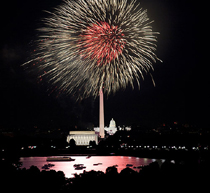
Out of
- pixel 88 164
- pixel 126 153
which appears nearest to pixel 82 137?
pixel 126 153

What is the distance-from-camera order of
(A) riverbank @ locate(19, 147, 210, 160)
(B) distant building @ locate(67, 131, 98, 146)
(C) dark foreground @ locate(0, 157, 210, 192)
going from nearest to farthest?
(C) dark foreground @ locate(0, 157, 210, 192) < (A) riverbank @ locate(19, 147, 210, 160) < (B) distant building @ locate(67, 131, 98, 146)

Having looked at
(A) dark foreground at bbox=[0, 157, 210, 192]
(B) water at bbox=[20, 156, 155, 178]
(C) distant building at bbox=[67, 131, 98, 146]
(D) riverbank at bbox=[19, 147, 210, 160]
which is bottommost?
(A) dark foreground at bbox=[0, 157, 210, 192]

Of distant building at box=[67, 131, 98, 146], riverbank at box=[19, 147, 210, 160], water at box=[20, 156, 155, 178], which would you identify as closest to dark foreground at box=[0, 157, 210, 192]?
water at box=[20, 156, 155, 178]

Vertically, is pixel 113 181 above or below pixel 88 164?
below

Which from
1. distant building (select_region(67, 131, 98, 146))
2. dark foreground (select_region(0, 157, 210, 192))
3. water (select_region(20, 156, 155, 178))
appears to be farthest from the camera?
distant building (select_region(67, 131, 98, 146))

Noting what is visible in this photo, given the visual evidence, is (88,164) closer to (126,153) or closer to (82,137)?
(126,153)

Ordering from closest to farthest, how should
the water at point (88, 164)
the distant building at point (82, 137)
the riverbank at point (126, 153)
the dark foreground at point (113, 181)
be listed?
the dark foreground at point (113, 181) < the water at point (88, 164) < the riverbank at point (126, 153) < the distant building at point (82, 137)

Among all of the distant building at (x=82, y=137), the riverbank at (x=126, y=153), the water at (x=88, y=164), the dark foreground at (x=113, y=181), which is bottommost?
the dark foreground at (x=113, y=181)

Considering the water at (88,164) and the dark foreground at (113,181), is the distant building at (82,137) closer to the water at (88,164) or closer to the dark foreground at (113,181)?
the water at (88,164)

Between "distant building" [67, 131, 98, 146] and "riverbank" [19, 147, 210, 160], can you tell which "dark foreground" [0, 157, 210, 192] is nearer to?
"riverbank" [19, 147, 210, 160]

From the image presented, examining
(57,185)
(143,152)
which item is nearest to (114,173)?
(57,185)

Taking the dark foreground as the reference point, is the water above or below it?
above

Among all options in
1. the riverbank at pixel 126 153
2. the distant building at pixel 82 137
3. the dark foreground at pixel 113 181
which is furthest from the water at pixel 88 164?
the distant building at pixel 82 137

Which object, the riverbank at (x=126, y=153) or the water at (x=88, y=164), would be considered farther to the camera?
the riverbank at (x=126, y=153)
